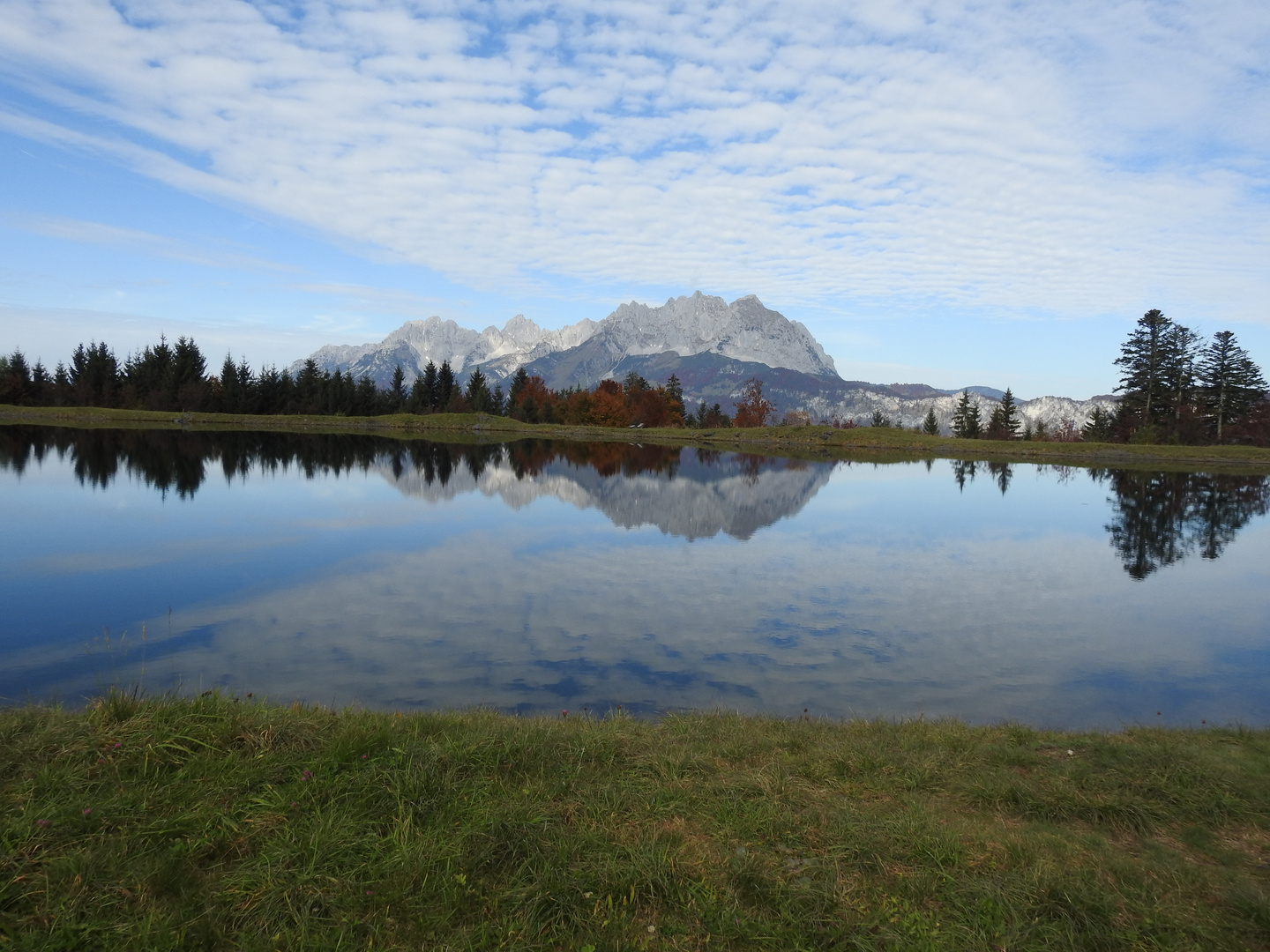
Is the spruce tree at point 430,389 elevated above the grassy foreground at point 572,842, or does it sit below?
above

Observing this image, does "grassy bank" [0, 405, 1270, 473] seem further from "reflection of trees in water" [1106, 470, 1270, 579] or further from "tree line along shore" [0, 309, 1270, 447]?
"reflection of trees in water" [1106, 470, 1270, 579]

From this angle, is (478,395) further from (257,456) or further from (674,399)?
(257,456)

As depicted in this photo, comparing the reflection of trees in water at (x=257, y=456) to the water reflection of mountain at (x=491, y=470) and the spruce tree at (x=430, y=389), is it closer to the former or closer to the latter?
the water reflection of mountain at (x=491, y=470)

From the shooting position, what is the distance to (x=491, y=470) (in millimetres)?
48531

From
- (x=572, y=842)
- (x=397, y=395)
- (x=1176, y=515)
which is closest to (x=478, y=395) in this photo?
(x=397, y=395)

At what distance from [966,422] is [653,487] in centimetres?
10176

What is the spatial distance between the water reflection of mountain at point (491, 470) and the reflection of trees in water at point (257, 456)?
0.08 metres

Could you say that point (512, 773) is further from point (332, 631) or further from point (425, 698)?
point (332, 631)

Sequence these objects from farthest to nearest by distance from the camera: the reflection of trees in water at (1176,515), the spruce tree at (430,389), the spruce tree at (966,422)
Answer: the spruce tree at (430,389) → the spruce tree at (966,422) → the reflection of trees in water at (1176,515)

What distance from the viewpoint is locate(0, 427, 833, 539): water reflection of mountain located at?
1318 inches

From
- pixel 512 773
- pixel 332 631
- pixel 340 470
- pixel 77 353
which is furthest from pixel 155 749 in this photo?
pixel 77 353

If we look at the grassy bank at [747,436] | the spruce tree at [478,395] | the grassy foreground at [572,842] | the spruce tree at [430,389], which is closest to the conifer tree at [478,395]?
the spruce tree at [478,395]

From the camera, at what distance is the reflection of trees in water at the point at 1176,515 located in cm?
→ 2662

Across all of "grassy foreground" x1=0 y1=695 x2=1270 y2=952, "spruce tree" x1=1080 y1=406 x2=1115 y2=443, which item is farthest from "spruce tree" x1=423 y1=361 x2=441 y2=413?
"grassy foreground" x1=0 y1=695 x2=1270 y2=952
